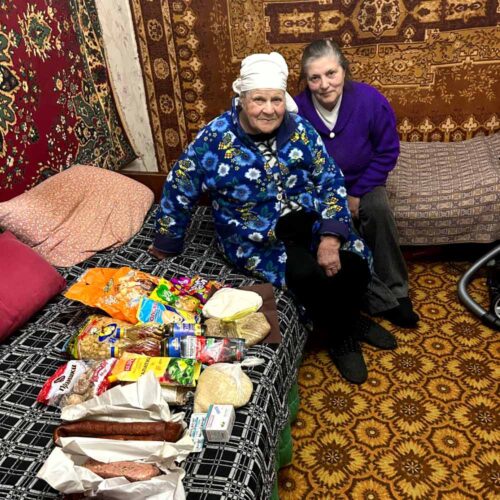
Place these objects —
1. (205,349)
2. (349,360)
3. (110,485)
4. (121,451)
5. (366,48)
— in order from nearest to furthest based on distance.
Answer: (110,485) → (121,451) → (205,349) → (349,360) → (366,48)

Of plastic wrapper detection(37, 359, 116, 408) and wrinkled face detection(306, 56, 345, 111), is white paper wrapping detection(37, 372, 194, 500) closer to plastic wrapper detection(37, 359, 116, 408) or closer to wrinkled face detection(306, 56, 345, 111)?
plastic wrapper detection(37, 359, 116, 408)

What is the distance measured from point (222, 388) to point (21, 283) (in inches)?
31.9

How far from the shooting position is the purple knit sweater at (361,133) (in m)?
2.08

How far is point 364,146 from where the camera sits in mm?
2127

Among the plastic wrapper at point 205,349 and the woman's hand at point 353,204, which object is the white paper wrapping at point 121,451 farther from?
the woman's hand at point 353,204

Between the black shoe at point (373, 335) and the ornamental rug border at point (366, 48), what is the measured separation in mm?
1245

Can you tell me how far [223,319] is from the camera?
163 centimetres

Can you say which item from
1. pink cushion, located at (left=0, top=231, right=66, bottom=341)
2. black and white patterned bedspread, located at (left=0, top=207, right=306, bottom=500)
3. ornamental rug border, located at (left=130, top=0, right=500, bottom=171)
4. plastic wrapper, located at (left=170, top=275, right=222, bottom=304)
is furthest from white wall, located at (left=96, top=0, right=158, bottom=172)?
plastic wrapper, located at (left=170, top=275, right=222, bottom=304)

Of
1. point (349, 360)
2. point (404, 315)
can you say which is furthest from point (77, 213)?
point (404, 315)

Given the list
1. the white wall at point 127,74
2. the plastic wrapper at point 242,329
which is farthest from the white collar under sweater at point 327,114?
the white wall at point 127,74

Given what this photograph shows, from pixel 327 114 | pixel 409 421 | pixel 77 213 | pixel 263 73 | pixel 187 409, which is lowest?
pixel 409 421

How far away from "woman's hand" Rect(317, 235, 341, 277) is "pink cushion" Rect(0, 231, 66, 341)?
0.96m

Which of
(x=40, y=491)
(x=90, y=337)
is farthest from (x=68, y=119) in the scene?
(x=40, y=491)

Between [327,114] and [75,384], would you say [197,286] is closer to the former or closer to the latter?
[75,384]
